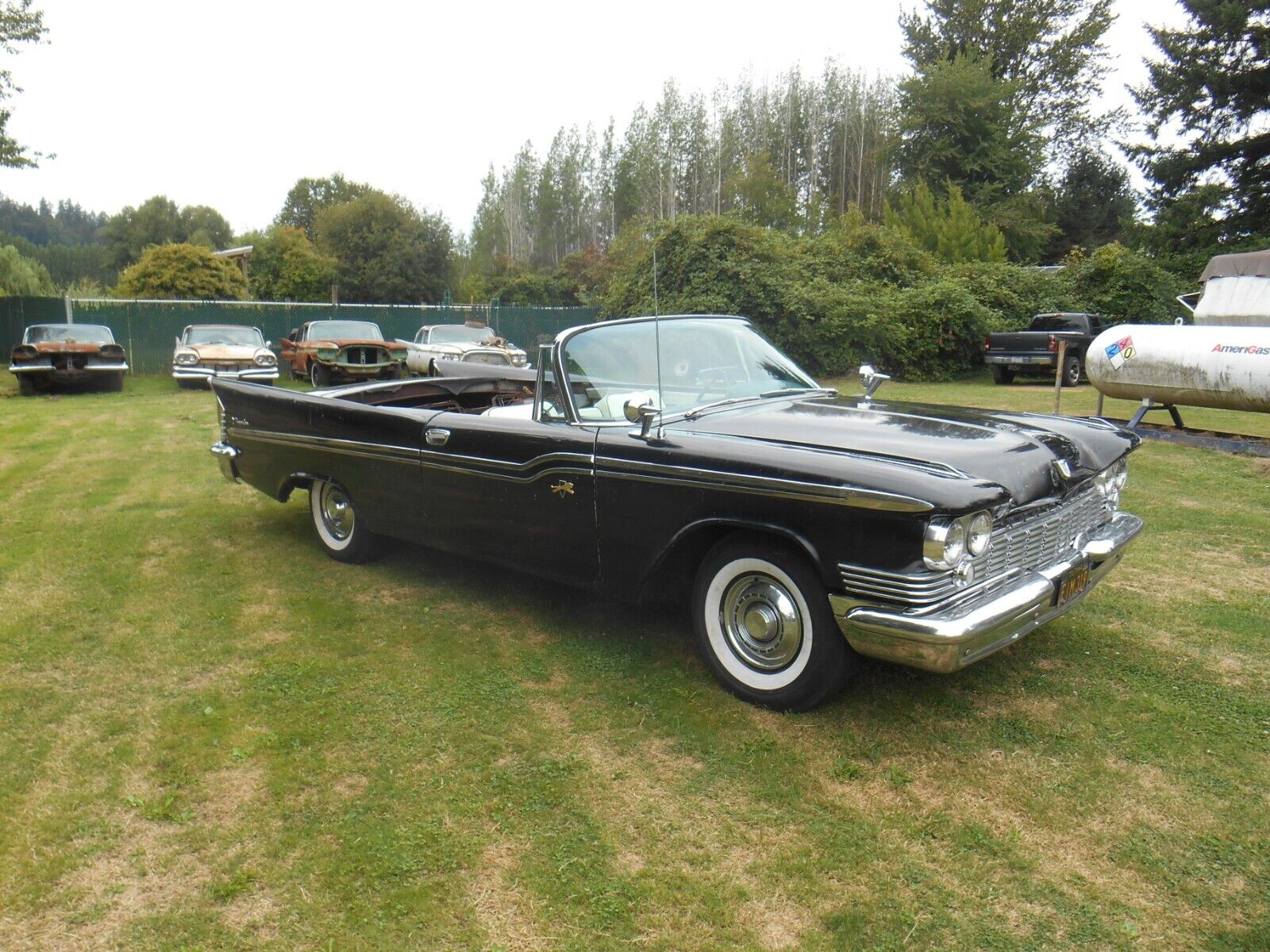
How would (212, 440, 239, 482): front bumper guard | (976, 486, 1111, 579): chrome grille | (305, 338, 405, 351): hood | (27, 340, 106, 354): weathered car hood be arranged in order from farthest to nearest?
(305, 338, 405, 351): hood
(27, 340, 106, 354): weathered car hood
(212, 440, 239, 482): front bumper guard
(976, 486, 1111, 579): chrome grille

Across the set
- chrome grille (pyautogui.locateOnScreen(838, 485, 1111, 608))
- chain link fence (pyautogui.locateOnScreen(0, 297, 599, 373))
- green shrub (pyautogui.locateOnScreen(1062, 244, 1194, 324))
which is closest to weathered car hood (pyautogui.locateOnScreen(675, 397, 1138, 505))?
chrome grille (pyautogui.locateOnScreen(838, 485, 1111, 608))

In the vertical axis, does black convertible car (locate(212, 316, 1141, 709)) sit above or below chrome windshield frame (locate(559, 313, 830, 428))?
below

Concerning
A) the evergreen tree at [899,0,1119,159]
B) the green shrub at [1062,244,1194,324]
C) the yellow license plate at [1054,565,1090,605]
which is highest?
the evergreen tree at [899,0,1119,159]

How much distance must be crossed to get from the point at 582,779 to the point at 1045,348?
18550mm

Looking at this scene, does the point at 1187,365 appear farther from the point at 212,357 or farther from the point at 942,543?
the point at 212,357

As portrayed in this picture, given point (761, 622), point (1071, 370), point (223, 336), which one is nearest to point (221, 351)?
point (223, 336)

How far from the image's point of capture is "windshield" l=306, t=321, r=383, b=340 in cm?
1928

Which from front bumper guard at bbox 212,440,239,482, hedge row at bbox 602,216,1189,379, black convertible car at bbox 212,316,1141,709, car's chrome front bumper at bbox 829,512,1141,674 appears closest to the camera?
car's chrome front bumper at bbox 829,512,1141,674

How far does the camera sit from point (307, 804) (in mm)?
3150

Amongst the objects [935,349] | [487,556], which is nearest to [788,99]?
A: [935,349]

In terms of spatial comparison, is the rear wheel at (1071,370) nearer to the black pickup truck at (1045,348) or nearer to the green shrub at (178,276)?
the black pickup truck at (1045,348)

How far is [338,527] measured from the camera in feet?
19.7

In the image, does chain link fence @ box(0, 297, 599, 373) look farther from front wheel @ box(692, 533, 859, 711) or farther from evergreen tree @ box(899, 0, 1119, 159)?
evergreen tree @ box(899, 0, 1119, 159)

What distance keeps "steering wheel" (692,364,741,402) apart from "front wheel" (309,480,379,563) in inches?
93.4
